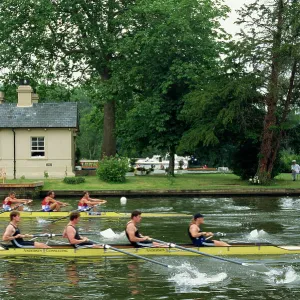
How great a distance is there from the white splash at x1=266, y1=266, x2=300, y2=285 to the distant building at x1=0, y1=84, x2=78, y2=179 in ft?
105

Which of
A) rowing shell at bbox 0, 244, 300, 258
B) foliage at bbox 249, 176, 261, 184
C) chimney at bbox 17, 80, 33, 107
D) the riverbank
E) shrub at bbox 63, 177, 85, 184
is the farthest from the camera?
chimney at bbox 17, 80, 33, 107

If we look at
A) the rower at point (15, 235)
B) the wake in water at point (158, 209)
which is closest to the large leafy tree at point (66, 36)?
the wake in water at point (158, 209)

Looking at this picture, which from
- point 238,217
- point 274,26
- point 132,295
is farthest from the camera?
point 274,26

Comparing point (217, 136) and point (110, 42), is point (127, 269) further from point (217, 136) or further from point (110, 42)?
point (110, 42)

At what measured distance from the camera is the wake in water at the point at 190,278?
60.5 ft

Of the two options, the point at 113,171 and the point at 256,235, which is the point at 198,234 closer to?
the point at 256,235

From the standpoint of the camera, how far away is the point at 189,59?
53.2m

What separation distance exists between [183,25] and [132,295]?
3629cm

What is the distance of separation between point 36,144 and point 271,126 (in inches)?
670

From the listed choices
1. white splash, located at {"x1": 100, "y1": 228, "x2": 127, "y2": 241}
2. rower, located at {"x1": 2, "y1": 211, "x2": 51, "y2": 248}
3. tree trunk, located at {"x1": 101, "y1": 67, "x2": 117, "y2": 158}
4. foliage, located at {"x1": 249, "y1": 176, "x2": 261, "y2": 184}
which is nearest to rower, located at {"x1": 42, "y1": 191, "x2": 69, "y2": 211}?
white splash, located at {"x1": 100, "y1": 228, "x2": 127, "y2": 241}

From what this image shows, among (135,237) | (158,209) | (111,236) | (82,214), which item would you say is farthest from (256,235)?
(158,209)

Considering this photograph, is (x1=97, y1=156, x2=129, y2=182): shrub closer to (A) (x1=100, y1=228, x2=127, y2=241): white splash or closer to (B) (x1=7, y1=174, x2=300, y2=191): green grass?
(B) (x1=7, y1=174, x2=300, y2=191): green grass

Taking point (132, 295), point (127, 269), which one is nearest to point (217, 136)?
point (127, 269)

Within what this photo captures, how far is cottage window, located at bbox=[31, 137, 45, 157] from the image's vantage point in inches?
1989
